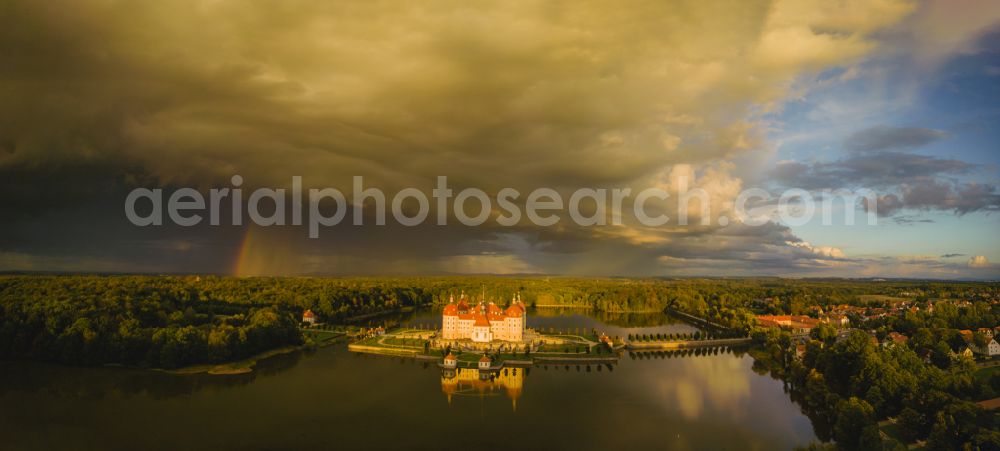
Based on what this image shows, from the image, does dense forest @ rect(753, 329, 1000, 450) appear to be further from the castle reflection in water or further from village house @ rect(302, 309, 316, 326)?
village house @ rect(302, 309, 316, 326)

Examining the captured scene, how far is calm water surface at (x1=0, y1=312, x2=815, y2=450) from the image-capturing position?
87.4 feet

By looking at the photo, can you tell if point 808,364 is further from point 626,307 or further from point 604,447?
point 626,307

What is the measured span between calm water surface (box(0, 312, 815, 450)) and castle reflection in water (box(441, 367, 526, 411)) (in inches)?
7.7

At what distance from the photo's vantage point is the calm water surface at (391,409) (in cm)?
2664

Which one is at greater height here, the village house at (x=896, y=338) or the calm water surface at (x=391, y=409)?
the village house at (x=896, y=338)

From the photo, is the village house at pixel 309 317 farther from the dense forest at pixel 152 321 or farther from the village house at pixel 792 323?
the village house at pixel 792 323

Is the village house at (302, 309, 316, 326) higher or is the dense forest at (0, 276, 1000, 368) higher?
the dense forest at (0, 276, 1000, 368)

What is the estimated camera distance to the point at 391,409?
31.2 m

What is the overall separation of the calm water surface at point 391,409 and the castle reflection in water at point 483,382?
195mm

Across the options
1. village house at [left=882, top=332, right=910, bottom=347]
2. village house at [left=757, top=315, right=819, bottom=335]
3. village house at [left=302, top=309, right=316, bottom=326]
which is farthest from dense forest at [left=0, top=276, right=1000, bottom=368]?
village house at [left=882, top=332, right=910, bottom=347]

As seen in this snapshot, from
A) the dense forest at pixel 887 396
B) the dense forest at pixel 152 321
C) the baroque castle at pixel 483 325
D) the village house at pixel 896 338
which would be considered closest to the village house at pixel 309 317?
the dense forest at pixel 152 321

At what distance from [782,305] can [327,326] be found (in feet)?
223

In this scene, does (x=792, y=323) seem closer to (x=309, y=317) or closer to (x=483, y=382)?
(x=483, y=382)

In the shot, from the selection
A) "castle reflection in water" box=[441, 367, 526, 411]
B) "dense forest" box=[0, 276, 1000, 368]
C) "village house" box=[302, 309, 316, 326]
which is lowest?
"castle reflection in water" box=[441, 367, 526, 411]
